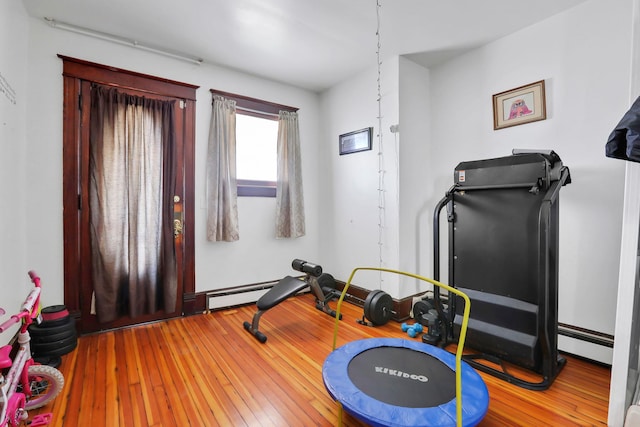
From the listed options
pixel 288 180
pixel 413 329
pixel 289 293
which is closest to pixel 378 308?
pixel 413 329

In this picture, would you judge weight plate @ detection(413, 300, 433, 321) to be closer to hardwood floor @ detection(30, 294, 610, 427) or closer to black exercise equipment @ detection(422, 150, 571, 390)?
hardwood floor @ detection(30, 294, 610, 427)

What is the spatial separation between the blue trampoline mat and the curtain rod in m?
3.26

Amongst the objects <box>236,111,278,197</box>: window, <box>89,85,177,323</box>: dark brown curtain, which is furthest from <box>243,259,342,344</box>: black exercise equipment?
<box>236,111,278,197</box>: window

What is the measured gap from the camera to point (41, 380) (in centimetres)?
183

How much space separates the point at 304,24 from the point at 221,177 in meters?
1.78

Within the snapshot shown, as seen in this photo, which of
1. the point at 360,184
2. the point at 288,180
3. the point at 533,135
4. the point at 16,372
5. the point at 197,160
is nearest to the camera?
the point at 16,372

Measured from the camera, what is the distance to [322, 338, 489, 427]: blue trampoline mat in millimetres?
1368

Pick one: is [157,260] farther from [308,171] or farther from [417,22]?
[417,22]

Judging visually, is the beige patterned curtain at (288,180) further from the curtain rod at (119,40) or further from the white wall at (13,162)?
the white wall at (13,162)

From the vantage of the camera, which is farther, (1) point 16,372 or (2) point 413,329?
(2) point 413,329

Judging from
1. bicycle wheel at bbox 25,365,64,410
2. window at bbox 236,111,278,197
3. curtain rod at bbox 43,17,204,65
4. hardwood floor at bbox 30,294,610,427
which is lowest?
hardwood floor at bbox 30,294,610,427

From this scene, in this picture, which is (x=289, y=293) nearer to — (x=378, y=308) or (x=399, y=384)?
(x=378, y=308)

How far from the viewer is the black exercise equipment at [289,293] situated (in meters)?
2.78

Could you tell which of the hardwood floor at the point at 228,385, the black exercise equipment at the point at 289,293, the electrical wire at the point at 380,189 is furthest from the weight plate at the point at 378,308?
the black exercise equipment at the point at 289,293
